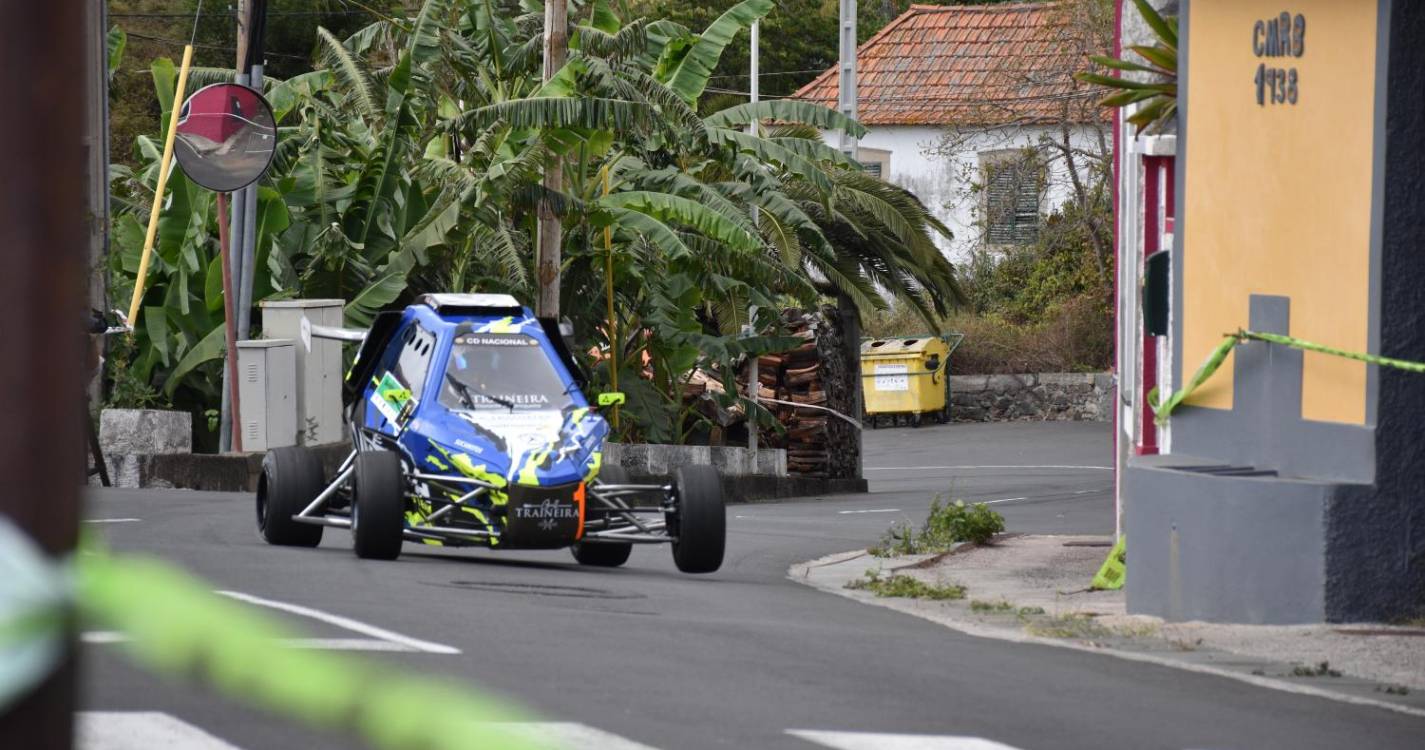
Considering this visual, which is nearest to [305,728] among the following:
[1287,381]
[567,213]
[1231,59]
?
[1287,381]

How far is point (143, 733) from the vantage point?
18.4ft

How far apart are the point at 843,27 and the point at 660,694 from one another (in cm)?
2518

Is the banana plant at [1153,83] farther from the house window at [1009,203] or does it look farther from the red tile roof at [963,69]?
the house window at [1009,203]

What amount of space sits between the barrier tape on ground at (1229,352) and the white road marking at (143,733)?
20.5 feet

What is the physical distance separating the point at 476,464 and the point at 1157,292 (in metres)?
4.62

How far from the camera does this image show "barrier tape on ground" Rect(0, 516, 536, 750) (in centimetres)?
161

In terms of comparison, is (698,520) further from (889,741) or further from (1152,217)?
(889,741)

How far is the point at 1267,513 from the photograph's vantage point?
990 centimetres

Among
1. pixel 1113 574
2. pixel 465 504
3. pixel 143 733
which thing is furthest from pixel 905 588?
pixel 143 733

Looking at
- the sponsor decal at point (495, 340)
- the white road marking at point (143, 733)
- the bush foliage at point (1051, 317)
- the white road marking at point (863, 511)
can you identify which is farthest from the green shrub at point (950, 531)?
the bush foliage at point (1051, 317)

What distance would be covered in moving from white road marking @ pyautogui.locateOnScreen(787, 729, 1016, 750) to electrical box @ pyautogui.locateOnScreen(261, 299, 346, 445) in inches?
556

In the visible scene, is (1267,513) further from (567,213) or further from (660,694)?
(567,213)

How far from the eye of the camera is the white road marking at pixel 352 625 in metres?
7.73

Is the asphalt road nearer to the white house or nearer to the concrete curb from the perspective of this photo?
the concrete curb
